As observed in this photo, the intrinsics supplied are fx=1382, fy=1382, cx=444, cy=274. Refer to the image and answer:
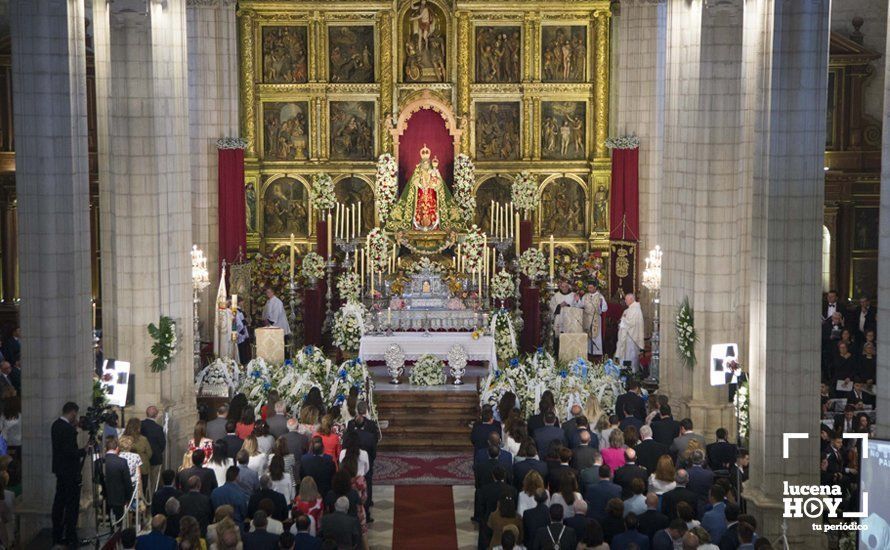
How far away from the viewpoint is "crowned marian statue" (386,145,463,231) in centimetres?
3281

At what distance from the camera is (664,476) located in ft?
55.2

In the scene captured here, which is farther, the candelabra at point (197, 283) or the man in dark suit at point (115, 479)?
the candelabra at point (197, 283)

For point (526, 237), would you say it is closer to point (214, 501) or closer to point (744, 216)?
point (744, 216)

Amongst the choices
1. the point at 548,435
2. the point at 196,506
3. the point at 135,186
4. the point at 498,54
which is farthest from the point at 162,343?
the point at 498,54

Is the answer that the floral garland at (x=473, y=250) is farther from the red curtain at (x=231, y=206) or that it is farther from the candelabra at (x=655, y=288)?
the red curtain at (x=231, y=206)

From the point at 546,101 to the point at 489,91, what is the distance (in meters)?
1.44

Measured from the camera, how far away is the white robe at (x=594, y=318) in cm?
3078

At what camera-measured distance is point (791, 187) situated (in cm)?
1838

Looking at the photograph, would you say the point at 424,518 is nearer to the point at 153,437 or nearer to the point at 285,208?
the point at 153,437

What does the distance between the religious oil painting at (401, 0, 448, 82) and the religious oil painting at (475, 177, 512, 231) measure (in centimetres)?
285

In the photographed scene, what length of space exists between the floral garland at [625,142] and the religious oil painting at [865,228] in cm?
552

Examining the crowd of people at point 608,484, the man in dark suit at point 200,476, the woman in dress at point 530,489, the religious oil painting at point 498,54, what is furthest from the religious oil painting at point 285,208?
the woman in dress at point 530,489

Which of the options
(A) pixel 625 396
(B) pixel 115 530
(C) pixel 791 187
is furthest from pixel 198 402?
(C) pixel 791 187

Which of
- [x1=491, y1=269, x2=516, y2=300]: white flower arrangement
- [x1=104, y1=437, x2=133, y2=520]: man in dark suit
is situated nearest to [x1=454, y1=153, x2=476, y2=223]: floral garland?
[x1=491, y1=269, x2=516, y2=300]: white flower arrangement
